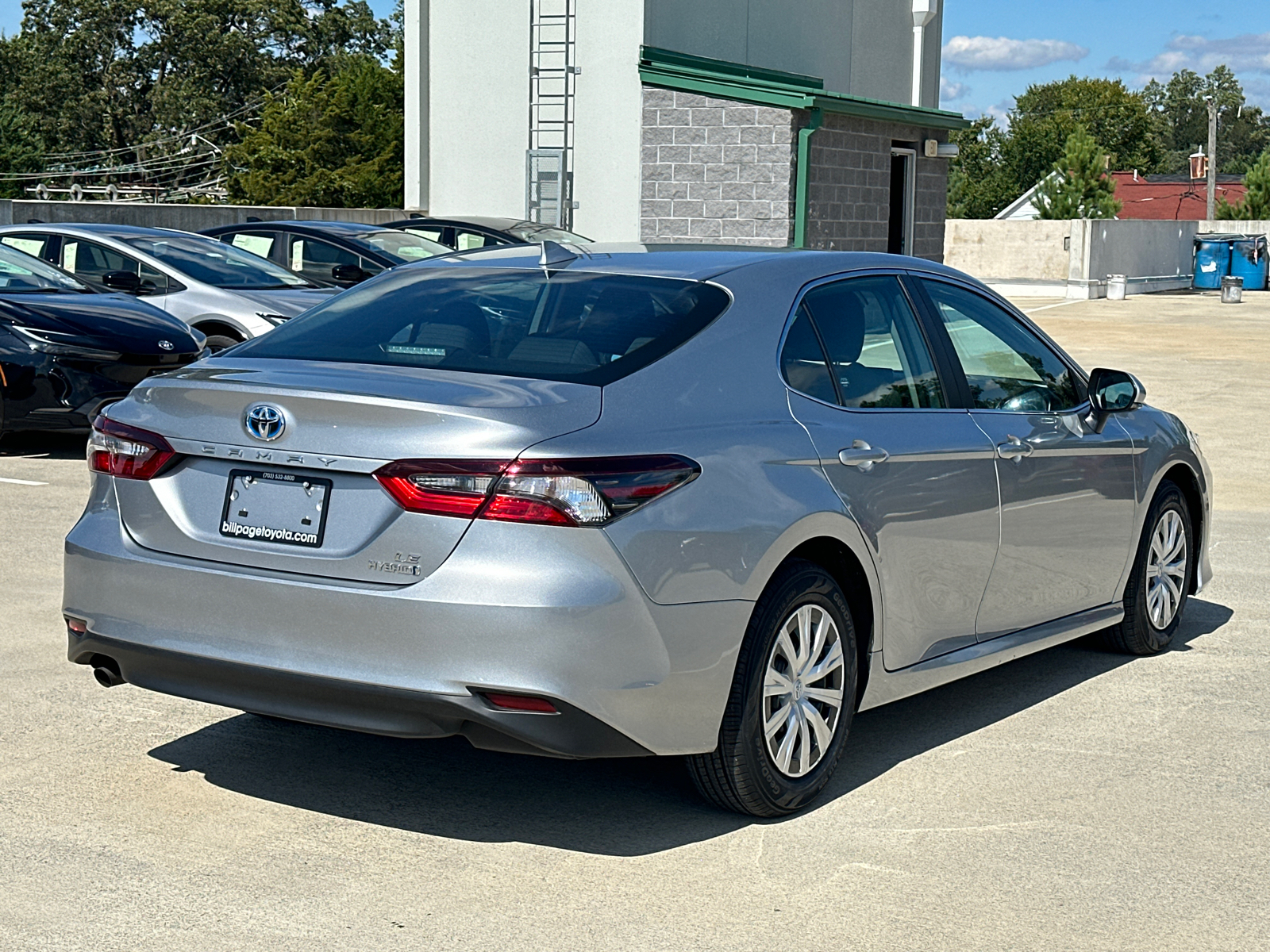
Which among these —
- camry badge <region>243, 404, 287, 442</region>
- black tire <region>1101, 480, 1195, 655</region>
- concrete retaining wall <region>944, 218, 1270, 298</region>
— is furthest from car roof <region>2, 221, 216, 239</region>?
concrete retaining wall <region>944, 218, 1270, 298</region>

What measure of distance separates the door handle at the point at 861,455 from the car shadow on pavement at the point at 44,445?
8061 millimetres

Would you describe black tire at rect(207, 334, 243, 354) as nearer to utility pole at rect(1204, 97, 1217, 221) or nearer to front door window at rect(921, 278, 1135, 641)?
front door window at rect(921, 278, 1135, 641)

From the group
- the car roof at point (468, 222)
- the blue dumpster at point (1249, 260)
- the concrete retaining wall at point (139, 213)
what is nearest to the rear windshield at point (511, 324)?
the car roof at point (468, 222)

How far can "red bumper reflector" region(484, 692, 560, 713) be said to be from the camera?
4.20 meters

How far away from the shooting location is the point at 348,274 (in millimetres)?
15656

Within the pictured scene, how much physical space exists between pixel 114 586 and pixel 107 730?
1.05 meters

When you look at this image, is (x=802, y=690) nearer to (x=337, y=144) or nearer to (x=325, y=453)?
(x=325, y=453)

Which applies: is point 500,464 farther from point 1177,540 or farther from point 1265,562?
point 1265,562

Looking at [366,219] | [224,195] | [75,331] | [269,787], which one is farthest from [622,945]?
[224,195]

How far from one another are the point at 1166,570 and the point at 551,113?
64.5 feet

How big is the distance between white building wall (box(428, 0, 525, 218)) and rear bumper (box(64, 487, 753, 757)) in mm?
21917

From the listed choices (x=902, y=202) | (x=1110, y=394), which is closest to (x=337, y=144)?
(x=902, y=202)

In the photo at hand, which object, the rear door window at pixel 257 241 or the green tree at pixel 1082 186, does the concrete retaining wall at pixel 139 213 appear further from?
the green tree at pixel 1082 186

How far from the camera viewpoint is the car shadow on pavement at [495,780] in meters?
4.72
